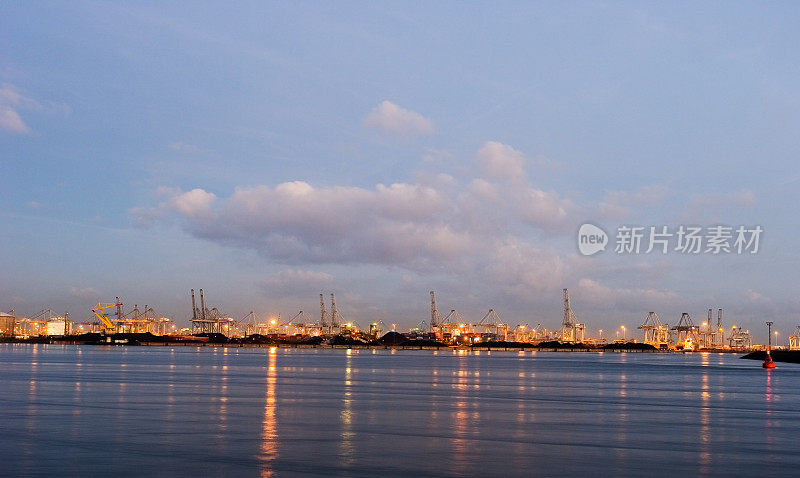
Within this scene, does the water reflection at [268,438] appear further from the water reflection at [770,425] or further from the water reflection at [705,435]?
the water reflection at [770,425]

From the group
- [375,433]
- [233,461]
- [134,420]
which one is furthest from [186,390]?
[233,461]

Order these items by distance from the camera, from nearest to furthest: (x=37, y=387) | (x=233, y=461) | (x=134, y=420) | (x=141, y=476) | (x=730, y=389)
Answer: (x=141, y=476) < (x=233, y=461) < (x=134, y=420) < (x=37, y=387) < (x=730, y=389)

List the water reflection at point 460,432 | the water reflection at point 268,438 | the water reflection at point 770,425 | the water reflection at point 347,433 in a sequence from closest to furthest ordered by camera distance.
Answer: the water reflection at point 268,438, the water reflection at point 460,432, the water reflection at point 347,433, the water reflection at point 770,425

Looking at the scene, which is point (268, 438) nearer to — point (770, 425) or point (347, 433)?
point (347, 433)

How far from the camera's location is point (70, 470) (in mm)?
18031

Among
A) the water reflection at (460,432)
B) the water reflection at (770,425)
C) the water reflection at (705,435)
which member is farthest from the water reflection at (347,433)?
the water reflection at (770,425)

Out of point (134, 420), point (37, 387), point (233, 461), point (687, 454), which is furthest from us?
point (37, 387)

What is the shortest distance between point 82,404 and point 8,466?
16.7 meters

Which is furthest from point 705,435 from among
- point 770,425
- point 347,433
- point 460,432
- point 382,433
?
point 347,433

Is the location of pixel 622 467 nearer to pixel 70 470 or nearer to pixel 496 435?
pixel 496 435

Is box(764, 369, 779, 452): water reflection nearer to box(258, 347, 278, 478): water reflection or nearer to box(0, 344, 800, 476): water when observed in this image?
box(0, 344, 800, 476): water

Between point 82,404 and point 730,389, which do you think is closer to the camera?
point 82,404

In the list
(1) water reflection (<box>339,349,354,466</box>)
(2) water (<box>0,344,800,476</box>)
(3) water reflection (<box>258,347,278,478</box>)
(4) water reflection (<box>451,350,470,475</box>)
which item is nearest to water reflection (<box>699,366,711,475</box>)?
(2) water (<box>0,344,800,476</box>)

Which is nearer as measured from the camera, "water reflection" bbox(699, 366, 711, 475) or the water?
the water
